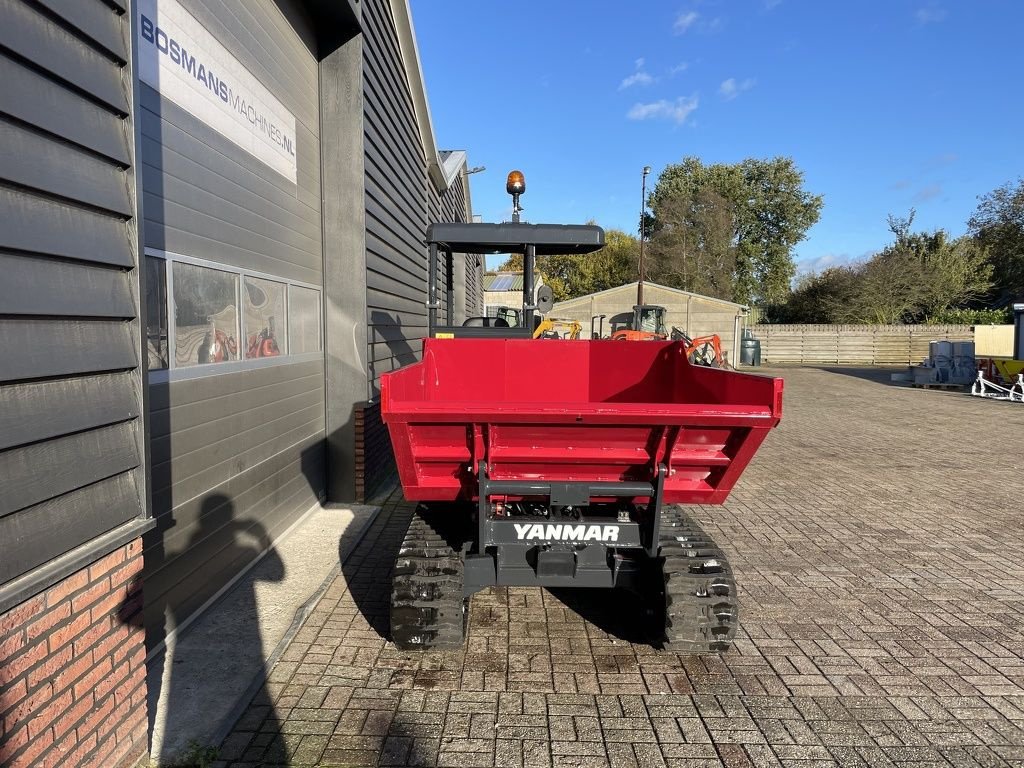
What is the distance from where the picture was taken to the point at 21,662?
1924 millimetres

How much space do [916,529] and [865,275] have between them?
1458 inches

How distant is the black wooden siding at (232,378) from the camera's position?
11.5ft

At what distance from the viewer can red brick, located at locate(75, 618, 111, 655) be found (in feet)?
7.15

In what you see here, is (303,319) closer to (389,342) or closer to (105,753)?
(389,342)

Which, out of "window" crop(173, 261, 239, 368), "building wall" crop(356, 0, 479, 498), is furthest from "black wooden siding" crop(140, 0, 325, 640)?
"building wall" crop(356, 0, 479, 498)

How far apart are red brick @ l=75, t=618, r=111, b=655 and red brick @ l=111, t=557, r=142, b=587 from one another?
137 mm

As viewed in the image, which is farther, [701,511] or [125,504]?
[701,511]

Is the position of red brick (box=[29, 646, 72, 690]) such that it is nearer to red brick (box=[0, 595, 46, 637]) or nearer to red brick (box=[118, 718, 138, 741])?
red brick (box=[0, 595, 46, 637])

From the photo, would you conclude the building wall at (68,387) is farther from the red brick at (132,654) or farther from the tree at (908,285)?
the tree at (908,285)

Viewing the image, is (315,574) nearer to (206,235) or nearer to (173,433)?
(173,433)

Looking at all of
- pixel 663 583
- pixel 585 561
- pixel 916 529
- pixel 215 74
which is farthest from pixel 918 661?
pixel 215 74

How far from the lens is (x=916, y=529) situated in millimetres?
5848

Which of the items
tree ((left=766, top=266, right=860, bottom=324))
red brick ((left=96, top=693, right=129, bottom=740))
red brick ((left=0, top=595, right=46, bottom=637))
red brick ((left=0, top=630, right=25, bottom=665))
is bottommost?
red brick ((left=96, top=693, right=129, bottom=740))

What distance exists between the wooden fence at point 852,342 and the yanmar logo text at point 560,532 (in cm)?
3352
